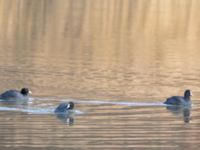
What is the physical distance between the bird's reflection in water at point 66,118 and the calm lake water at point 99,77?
0.07m

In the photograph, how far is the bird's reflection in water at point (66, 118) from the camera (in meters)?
26.5

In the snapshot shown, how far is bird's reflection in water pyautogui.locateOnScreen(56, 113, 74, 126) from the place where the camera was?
2655 centimetres

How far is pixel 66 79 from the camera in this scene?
34.2 meters

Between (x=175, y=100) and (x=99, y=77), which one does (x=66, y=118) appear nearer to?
(x=175, y=100)

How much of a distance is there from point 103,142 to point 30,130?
204cm

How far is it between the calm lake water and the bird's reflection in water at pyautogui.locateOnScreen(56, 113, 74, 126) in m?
0.07

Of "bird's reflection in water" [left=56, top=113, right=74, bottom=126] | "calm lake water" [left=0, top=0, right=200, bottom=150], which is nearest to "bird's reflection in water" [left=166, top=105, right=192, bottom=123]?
"calm lake water" [left=0, top=0, right=200, bottom=150]

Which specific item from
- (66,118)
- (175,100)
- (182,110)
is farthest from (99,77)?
(66,118)

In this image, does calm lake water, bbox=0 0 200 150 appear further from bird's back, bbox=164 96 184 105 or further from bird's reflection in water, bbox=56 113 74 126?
bird's back, bbox=164 96 184 105

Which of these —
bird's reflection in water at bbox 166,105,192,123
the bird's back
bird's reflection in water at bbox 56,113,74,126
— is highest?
the bird's back

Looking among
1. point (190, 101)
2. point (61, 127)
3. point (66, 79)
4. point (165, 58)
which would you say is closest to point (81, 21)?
point (165, 58)

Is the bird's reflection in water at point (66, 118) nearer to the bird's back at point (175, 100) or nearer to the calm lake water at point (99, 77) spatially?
the calm lake water at point (99, 77)

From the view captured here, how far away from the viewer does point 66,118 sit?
27.1 metres

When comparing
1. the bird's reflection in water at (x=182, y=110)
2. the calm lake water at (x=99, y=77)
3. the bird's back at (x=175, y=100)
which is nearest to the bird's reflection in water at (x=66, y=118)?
the calm lake water at (x=99, y=77)
